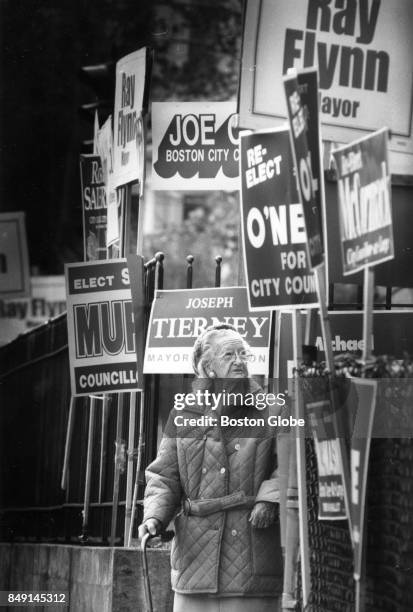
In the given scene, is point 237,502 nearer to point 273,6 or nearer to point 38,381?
point 273,6

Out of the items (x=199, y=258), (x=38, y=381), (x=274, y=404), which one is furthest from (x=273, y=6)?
(x=199, y=258)

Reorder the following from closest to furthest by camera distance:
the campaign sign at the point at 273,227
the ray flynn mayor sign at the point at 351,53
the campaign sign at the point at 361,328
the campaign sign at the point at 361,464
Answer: the campaign sign at the point at 361,464 < the campaign sign at the point at 273,227 < the ray flynn mayor sign at the point at 351,53 < the campaign sign at the point at 361,328

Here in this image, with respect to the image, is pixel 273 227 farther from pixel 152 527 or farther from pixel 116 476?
pixel 116 476

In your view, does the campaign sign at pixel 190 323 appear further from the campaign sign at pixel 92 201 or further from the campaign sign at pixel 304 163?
the campaign sign at pixel 304 163

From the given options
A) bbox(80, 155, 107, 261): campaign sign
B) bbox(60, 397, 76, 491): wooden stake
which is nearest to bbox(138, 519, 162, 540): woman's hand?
bbox(60, 397, 76, 491): wooden stake

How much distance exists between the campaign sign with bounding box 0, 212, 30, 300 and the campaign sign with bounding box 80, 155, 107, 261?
1029 mm

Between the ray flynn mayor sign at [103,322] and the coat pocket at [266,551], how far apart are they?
5.23 feet

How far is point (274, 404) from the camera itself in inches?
211

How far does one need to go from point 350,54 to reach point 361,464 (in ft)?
6.34

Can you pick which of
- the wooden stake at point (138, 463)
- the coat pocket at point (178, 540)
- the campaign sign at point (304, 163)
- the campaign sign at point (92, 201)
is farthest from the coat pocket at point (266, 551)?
the campaign sign at point (92, 201)

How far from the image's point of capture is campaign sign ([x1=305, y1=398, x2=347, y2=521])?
4.66m

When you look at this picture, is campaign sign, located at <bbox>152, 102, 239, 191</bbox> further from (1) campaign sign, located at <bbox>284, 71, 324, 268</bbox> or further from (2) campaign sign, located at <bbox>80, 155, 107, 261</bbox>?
(1) campaign sign, located at <bbox>284, 71, 324, 268</bbox>

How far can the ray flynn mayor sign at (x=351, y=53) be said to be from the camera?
5668 millimetres

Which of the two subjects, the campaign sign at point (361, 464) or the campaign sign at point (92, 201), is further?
the campaign sign at point (92, 201)
